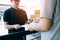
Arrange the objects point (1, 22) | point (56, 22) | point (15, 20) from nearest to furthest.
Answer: point (56, 22)
point (1, 22)
point (15, 20)

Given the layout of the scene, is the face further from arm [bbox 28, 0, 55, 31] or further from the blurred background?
arm [bbox 28, 0, 55, 31]

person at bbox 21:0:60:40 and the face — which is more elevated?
the face

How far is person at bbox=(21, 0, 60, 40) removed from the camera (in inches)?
29.1

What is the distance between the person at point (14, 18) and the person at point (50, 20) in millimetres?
344

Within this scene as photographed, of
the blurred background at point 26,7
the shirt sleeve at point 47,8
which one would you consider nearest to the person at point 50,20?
the shirt sleeve at point 47,8

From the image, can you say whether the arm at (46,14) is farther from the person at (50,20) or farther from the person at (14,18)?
the person at (14,18)

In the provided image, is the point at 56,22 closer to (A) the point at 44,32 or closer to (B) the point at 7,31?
(A) the point at 44,32

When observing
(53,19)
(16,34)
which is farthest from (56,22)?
(16,34)

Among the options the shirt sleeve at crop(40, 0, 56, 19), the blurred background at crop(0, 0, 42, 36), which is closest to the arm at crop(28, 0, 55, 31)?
the shirt sleeve at crop(40, 0, 56, 19)

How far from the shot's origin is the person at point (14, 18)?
108 centimetres

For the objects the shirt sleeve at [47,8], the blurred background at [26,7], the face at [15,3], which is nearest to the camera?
the shirt sleeve at [47,8]

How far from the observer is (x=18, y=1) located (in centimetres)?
115

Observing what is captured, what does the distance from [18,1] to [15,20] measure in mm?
171

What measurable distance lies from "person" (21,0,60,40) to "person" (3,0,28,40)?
0.34 metres
